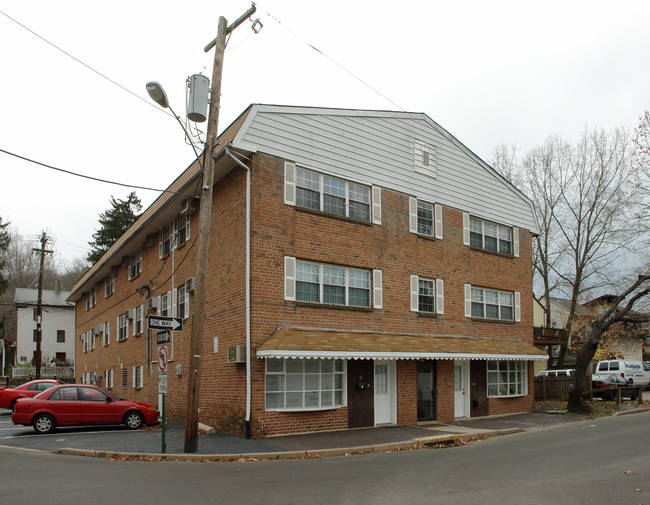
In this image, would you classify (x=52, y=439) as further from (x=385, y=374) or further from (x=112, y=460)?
(x=385, y=374)

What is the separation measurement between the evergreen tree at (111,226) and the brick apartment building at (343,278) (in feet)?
121

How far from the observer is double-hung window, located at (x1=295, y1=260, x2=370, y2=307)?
17011 mm

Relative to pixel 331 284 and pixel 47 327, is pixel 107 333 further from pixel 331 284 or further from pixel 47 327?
pixel 47 327

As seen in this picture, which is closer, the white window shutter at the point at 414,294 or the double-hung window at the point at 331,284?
the double-hung window at the point at 331,284

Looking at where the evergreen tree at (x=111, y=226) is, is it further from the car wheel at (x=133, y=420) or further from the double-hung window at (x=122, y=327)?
the car wheel at (x=133, y=420)

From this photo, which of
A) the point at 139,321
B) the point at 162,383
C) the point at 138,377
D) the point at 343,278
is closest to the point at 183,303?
the point at 139,321

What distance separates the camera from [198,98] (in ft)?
42.5

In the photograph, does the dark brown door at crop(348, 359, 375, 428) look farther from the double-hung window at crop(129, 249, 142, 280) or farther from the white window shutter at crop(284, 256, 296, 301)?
the double-hung window at crop(129, 249, 142, 280)

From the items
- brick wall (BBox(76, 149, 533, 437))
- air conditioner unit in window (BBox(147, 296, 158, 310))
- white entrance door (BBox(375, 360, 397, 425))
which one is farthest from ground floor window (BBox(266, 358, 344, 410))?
air conditioner unit in window (BBox(147, 296, 158, 310))

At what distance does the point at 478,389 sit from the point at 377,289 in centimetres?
625

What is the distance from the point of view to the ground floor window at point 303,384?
15.7 metres

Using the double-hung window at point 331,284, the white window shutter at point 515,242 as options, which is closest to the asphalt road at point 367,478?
the double-hung window at point 331,284

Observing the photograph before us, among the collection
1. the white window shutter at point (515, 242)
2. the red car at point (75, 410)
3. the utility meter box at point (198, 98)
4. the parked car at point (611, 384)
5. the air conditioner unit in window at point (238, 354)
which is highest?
the utility meter box at point (198, 98)

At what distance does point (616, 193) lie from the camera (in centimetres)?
3753
